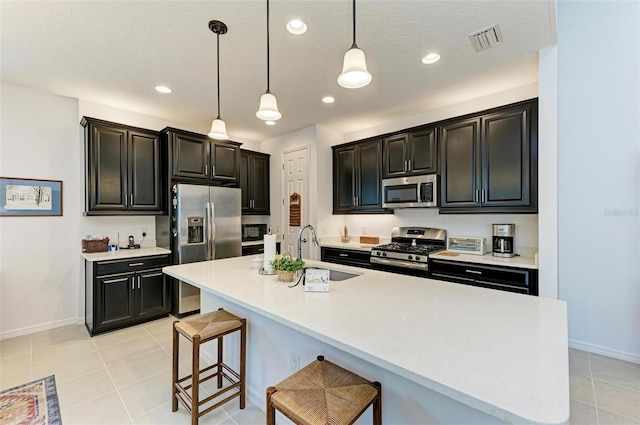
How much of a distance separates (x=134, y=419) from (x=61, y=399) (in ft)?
2.30

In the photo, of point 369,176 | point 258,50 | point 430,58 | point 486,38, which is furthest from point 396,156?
point 258,50

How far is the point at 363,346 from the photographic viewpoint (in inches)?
40.9

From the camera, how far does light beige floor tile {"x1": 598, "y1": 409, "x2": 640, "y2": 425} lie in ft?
6.00

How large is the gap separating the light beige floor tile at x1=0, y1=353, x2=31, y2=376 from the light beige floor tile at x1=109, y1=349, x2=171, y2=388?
79 centimetres

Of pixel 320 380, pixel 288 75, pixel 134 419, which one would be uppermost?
pixel 288 75

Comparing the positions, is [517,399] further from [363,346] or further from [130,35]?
[130,35]

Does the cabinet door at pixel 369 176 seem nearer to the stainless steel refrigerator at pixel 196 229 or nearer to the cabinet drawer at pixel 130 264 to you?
the stainless steel refrigerator at pixel 196 229

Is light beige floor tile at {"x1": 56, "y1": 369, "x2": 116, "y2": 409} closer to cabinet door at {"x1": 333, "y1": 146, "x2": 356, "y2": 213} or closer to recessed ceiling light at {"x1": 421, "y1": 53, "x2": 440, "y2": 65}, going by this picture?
cabinet door at {"x1": 333, "y1": 146, "x2": 356, "y2": 213}

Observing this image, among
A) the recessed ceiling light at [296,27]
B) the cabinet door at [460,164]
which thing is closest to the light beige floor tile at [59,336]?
the recessed ceiling light at [296,27]

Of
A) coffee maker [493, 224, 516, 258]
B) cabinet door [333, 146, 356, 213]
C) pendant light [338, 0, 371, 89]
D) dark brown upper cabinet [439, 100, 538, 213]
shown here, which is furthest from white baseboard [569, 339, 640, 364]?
pendant light [338, 0, 371, 89]

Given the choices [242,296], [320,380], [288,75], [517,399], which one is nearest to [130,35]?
[288,75]

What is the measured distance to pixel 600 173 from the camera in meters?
2.59

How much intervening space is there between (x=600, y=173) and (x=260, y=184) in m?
4.55

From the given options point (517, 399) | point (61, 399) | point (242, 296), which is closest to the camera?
point (517, 399)
